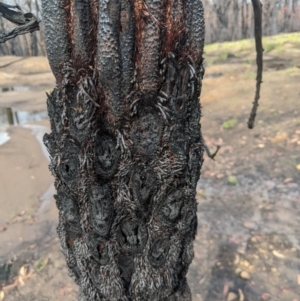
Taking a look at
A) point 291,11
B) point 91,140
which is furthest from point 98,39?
point 291,11

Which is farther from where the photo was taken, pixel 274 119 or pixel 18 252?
pixel 274 119

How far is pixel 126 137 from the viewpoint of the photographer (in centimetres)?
99

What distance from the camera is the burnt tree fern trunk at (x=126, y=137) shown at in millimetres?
896

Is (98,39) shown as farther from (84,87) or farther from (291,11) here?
(291,11)

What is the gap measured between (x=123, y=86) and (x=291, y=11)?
46.8ft

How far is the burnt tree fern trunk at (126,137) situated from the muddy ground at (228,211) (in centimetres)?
160

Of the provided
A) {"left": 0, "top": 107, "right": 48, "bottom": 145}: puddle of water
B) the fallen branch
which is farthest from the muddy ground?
the fallen branch

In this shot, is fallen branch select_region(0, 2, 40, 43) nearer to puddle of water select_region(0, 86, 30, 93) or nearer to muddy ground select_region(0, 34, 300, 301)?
muddy ground select_region(0, 34, 300, 301)

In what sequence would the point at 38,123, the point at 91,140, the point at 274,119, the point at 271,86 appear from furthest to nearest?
the point at 38,123 < the point at 271,86 < the point at 274,119 < the point at 91,140

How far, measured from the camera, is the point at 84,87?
0.93m

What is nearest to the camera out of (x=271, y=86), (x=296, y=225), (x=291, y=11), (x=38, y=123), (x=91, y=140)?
(x=91, y=140)

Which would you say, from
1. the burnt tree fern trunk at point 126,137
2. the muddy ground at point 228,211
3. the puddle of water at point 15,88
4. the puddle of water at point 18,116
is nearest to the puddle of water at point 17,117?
the puddle of water at point 18,116

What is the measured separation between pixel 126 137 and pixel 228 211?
2.76 m

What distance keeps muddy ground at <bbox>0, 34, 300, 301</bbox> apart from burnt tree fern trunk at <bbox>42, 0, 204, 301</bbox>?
1.60 m
